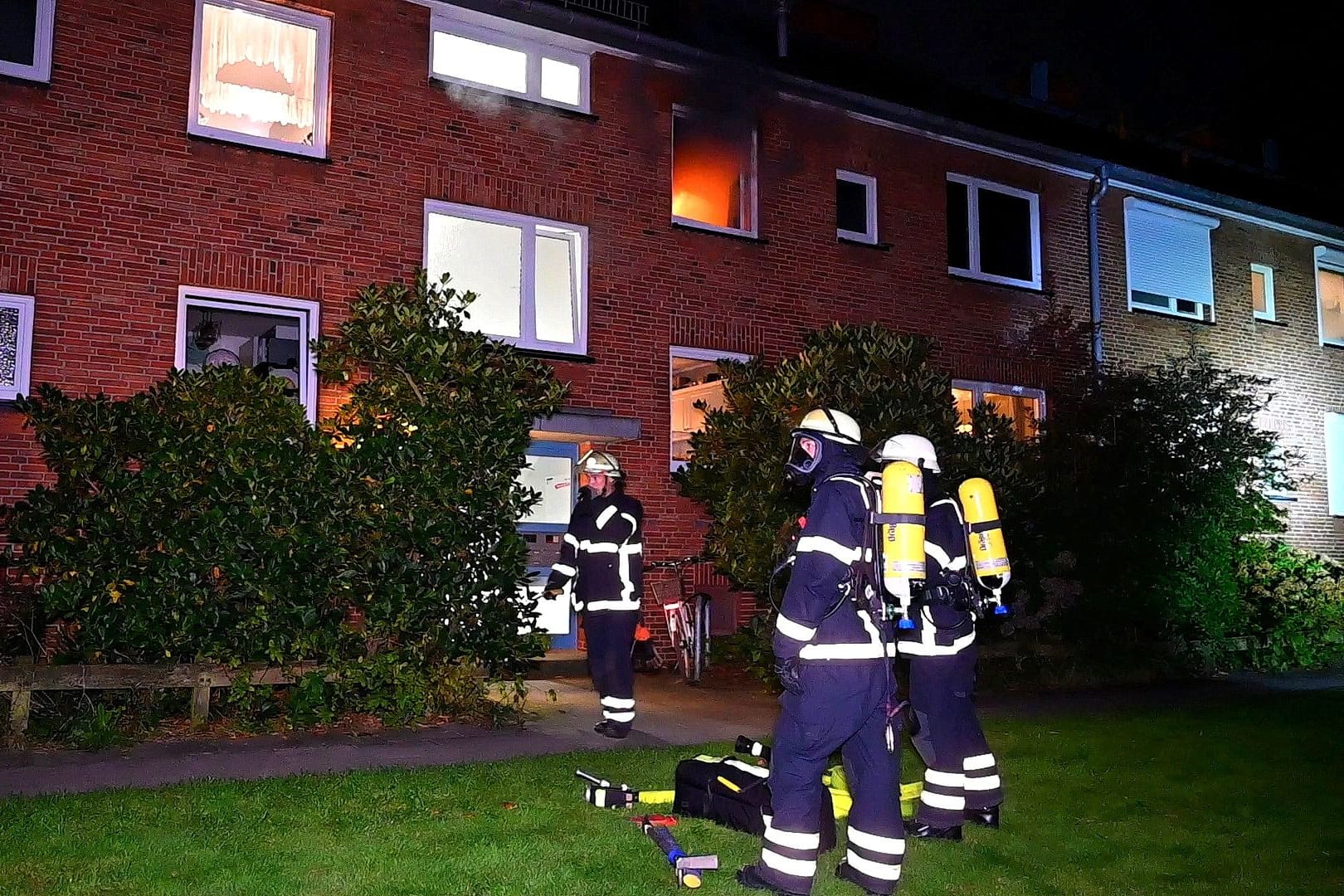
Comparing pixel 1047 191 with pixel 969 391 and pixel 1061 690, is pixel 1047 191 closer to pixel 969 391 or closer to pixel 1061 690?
pixel 969 391

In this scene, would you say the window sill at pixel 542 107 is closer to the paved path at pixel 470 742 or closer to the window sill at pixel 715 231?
the window sill at pixel 715 231

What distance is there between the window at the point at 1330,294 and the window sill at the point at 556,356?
46.0ft

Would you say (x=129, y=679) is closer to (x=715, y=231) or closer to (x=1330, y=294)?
(x=715, y=231)

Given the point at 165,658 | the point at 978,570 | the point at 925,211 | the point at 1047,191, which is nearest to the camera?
the point at 978,570

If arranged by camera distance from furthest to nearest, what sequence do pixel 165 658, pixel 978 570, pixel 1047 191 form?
pixel 1047 191, pixel 165 658, pixel 978 570

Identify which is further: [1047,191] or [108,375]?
[1047,191]

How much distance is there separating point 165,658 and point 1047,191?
1338 cm

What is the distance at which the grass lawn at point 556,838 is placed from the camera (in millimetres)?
4914

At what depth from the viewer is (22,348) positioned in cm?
987

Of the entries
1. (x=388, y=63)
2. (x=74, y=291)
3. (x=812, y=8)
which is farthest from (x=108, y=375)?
(x=812, y=8)

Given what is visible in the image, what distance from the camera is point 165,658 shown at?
822 centimetres

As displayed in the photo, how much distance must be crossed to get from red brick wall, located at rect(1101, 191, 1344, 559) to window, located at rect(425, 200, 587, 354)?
8431mm

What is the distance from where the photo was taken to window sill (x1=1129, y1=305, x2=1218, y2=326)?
55.5ft

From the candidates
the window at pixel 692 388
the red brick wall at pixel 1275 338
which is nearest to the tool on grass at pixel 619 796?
the window at pixel 692 388
